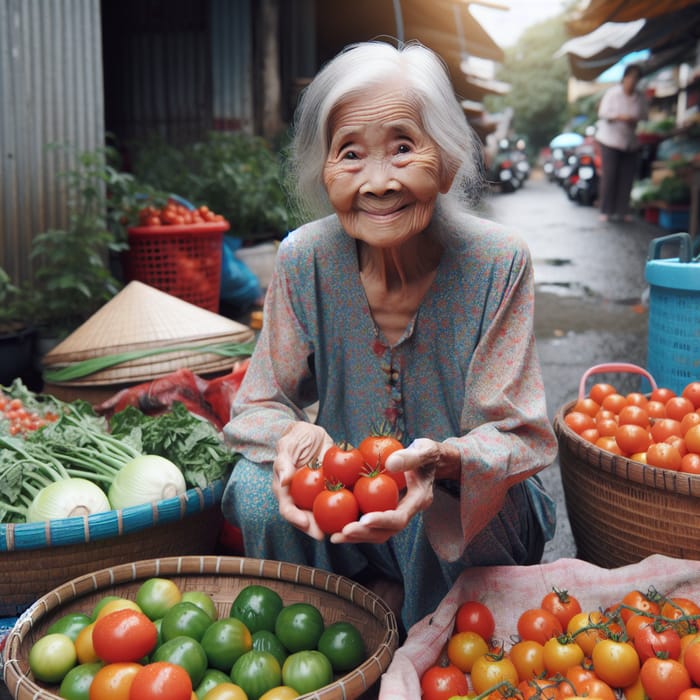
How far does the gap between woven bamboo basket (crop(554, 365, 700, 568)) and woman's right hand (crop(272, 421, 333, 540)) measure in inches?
36.1

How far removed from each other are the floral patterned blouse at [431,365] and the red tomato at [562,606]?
0.89ft

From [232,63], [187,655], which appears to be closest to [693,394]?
[187,655]

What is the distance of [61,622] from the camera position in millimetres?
2084

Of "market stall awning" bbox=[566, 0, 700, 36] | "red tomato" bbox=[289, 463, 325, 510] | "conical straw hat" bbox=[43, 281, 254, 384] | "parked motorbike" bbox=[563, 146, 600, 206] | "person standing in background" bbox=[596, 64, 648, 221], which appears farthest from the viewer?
"parked motorbike" bbox=[563, 146, 600, 206]

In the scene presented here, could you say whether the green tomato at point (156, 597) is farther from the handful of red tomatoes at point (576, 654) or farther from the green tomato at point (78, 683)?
the handful of red tomatoes at point (576, 654)

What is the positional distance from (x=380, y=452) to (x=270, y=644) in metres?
0.54

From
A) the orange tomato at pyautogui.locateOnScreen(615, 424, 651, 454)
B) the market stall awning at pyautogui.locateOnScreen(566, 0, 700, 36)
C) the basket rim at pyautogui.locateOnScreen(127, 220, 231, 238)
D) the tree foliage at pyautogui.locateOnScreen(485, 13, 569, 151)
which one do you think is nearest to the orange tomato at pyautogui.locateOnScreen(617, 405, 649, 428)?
the orange tomato at pyautogui.locateOnScreen(615, 424, 651, 454)

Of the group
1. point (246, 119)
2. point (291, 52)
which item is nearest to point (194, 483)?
point (246, 119)

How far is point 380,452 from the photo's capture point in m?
1.96

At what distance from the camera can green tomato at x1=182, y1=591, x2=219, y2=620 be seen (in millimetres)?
2213

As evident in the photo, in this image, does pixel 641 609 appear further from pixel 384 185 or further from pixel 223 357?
pixel 223 357

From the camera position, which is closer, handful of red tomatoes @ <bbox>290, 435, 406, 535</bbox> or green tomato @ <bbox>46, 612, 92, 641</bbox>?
handful of red tomatoes @ <bbox>290, 435, 406, 535</bbox>

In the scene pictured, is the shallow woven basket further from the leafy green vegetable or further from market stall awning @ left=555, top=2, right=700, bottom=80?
market stall awning @ left=555, top=2, right=700, bottom=80

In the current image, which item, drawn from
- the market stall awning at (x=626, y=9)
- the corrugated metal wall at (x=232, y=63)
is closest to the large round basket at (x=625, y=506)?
the corrugated metal wall at (x=232, y=63)
